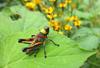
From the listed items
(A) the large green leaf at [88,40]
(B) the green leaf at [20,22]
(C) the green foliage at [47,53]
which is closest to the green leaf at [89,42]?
(A) the large green leaf at [88,40]

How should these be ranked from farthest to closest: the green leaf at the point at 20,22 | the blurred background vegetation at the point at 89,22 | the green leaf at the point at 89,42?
the blurred background vegetation at the point at 89,22 → the green leaf at the point at 89,42 → the green leaf at the point at 20,22

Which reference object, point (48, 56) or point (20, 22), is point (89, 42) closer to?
point (48, 56)

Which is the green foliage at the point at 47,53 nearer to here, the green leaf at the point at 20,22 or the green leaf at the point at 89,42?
the green leaf at the point at 20,22

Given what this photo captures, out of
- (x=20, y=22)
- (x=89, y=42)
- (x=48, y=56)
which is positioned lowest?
(x=89, y=42)

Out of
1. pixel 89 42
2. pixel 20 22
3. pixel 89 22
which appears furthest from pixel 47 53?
pixel 89 22

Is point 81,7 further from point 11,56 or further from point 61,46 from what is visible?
point 11,56

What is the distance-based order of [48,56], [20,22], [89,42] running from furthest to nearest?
1. [89,42]
2. [20,22]
3. [48,56]
